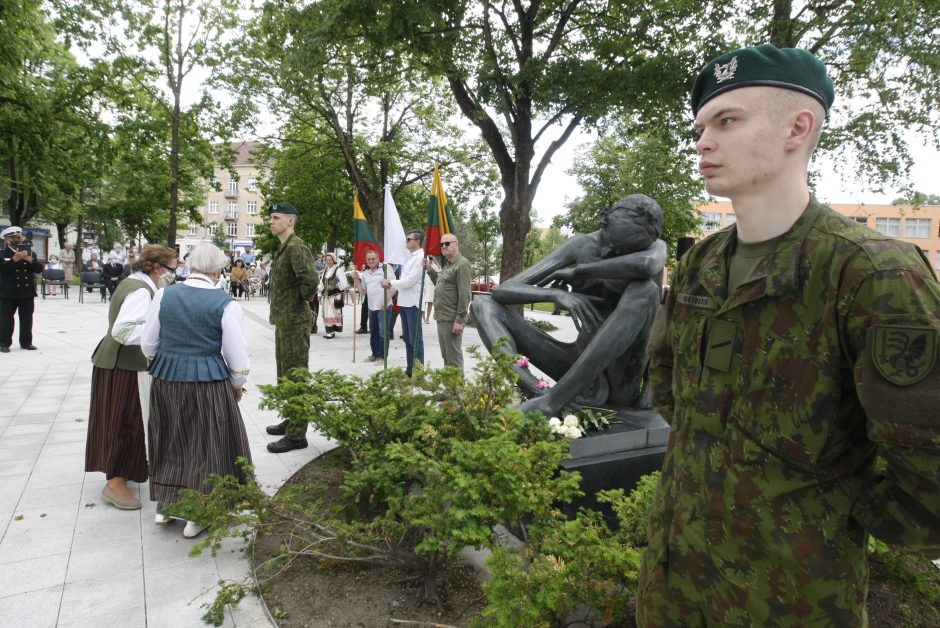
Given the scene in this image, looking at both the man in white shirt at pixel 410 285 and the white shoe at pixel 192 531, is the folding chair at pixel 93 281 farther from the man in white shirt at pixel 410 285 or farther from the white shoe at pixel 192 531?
the white shoe at pixel 192 531

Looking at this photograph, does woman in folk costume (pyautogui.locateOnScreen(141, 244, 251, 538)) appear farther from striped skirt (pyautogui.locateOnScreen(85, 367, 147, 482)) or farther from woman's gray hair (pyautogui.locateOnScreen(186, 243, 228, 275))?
striped skirt (pyautogui.locateOnScreen(85, 367, 147, 482))

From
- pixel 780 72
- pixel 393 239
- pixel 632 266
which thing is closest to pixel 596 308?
pixel 632 266

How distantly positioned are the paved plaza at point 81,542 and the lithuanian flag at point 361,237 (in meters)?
2.85

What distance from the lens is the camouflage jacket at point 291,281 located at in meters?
5.12

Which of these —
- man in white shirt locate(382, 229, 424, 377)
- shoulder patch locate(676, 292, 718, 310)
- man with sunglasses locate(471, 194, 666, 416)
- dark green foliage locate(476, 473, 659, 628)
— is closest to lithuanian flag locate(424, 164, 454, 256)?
man in white shirt locate(382, 229, 424, 377)

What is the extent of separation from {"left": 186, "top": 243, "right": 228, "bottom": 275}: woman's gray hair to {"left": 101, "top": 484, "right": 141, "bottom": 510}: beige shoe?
186 cm

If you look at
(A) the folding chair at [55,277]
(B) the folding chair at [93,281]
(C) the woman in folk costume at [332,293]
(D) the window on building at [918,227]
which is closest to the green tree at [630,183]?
(C) the woman in folk costume at [332,293]

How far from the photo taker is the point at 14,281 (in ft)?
31.6

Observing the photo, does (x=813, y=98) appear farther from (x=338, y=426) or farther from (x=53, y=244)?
(x=53, y=244)

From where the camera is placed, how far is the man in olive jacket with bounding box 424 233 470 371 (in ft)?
24.7

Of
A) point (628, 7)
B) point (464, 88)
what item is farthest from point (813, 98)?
point (464, 88)

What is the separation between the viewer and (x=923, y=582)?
104 inches

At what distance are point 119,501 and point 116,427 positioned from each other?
538 millimetres

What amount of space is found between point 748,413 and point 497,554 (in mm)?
1302
